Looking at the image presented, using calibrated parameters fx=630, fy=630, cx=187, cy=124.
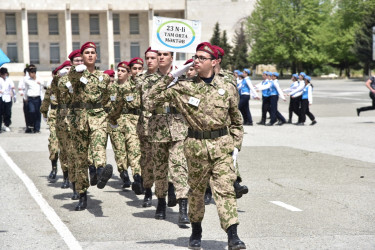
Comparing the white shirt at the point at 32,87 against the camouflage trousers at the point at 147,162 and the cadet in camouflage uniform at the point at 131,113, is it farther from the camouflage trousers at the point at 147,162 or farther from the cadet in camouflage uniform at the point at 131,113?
the camouflage trousers at the point at 147,162

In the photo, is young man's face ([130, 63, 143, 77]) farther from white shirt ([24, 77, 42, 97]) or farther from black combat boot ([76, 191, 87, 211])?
white shirt ([24, 77, 42, 97])

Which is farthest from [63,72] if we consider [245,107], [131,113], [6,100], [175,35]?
[245,107]

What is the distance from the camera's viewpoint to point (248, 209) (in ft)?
26.3

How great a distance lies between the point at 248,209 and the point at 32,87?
12.8m

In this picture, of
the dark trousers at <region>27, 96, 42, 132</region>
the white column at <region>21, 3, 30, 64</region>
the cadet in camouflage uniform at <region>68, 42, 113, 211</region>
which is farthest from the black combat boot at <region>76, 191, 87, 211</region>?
the white column at <region>21, 3, 30, 64</region>

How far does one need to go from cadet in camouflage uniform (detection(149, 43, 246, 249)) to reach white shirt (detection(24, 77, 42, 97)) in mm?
14133

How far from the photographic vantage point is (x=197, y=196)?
19.6 feet

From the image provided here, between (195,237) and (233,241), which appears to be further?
(195,237)

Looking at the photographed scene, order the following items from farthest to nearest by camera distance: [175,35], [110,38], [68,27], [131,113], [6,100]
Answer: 1. [110,38]
2. [68,27]
3. [6,100]
4. [131,113]
5. [175,35]

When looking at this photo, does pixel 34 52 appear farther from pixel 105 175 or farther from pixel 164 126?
pixel 164 126

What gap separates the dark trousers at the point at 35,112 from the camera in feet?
62.6

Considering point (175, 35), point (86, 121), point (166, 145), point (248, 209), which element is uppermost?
point (175, 35)

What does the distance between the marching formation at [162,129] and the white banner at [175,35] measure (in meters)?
0.26

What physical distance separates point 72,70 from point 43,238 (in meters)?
2.42
